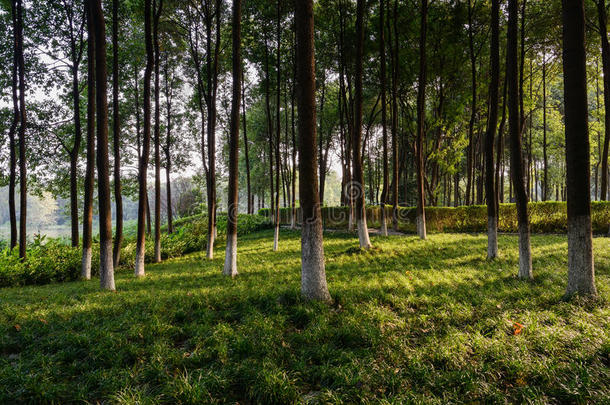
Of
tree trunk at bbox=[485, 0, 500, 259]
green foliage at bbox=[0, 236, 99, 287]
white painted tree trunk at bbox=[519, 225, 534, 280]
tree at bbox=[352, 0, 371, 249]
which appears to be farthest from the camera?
tree at bbox=[352, 0, 371, 249]

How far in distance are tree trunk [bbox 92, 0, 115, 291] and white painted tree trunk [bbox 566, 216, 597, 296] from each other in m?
11.0

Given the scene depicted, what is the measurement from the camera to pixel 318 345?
11.1 ft

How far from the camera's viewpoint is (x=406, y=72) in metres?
15.7

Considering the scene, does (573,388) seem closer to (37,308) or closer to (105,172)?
(37,308)

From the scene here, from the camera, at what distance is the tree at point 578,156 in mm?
4559

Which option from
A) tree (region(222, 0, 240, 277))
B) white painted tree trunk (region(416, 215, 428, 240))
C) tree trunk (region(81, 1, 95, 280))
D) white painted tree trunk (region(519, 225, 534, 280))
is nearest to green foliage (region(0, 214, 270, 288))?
tree trunk (region(81, 1, 95, 280))

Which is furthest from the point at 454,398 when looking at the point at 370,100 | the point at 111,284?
the point at 370,100

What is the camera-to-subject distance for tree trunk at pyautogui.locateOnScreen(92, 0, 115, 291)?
718 centimetres

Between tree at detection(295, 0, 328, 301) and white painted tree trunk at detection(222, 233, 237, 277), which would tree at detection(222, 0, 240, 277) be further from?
tree at detection(295, 0, 328, 301)

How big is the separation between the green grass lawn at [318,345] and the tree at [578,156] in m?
0.58

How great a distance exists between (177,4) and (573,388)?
17.7 metres

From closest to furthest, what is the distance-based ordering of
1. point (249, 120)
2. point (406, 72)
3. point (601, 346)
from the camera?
point (601, 346), point (406, 72), point (249, 120)

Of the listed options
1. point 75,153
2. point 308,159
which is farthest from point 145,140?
point 308,159

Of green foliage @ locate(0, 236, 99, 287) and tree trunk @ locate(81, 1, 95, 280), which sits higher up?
tree trunk @ locate(81, 1, 95, 280)
